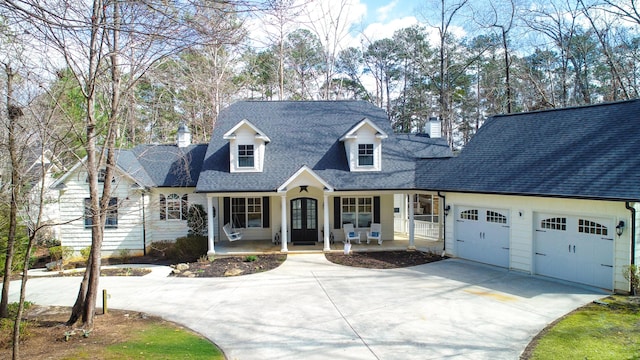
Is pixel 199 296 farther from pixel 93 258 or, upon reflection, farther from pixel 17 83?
pixel 17 83

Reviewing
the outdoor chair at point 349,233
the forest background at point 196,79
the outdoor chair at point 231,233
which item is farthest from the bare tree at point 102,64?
the outdoor chair at point 349,233

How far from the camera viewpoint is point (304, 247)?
675 inches

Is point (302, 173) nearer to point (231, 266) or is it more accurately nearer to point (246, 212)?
point (246, 212)

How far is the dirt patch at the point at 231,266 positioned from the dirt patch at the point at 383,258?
235 cm

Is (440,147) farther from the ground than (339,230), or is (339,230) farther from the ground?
(440,147)

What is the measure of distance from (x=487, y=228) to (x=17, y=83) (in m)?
14.5

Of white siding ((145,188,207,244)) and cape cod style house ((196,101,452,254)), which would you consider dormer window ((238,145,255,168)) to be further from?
white siding ((145,188,207,244))

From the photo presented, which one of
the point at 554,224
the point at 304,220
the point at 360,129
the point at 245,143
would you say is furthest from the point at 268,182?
the point at 554,224

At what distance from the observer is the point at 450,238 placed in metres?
15.4

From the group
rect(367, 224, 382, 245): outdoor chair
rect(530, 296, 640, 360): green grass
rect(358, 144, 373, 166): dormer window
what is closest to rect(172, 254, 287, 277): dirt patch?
rect(367, 224, 382, 245): outdoor chair

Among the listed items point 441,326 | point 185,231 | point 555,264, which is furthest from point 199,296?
point 555,264

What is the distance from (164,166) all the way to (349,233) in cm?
990

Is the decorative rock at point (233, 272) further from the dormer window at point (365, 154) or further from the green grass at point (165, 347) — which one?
the dormer window at point (365, 154)

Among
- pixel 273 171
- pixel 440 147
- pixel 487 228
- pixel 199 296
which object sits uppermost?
pixel 440 147
